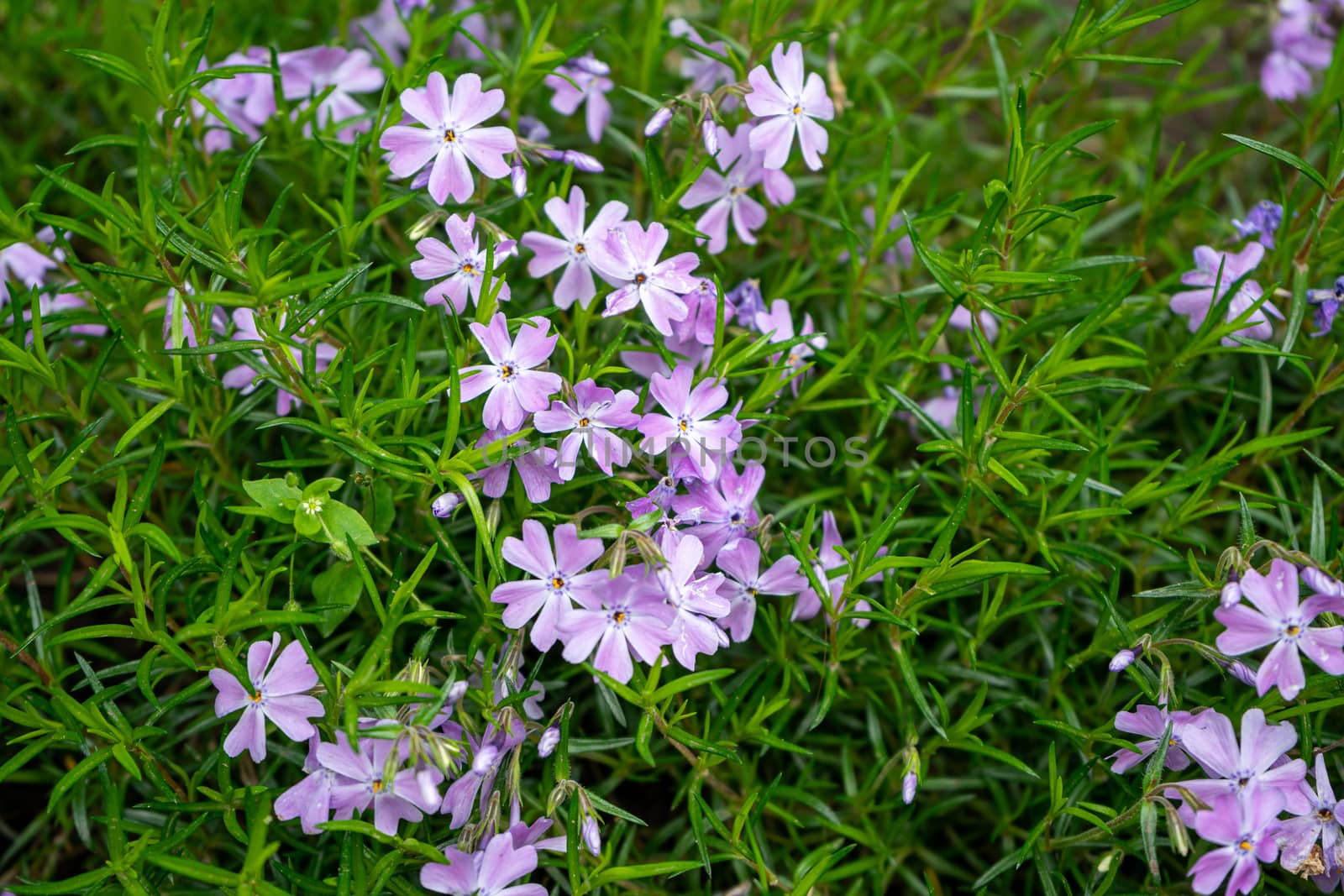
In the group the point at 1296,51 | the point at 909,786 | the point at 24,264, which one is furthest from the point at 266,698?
the point at 1296,51

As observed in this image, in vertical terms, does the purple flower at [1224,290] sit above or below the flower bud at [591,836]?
above

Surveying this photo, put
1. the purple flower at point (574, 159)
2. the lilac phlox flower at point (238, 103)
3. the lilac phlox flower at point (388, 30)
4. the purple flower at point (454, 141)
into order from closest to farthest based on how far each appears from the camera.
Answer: the purple flower at point (454, 141) < the purple flower at point (574, 159) < the lilac phlox flower at point (238, 103) < the lilac phlox flower at point (388, 30)

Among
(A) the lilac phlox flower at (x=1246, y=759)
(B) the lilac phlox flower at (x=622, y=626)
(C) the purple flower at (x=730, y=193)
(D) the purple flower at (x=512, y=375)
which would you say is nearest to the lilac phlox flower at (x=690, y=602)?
(B) the lilac phlox flower at (x=622, y=626)

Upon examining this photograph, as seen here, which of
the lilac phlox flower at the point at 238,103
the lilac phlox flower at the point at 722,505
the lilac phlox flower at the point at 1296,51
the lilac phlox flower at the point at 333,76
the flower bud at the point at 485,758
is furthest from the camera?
the lilac phlox flower at the point at 1296,51

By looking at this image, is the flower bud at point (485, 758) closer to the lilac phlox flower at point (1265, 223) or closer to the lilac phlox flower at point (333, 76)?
the lilac phlox flower at point (333, 76)

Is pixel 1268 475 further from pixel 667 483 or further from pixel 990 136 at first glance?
pixel 990 136

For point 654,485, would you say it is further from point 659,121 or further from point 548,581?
point 659,121
